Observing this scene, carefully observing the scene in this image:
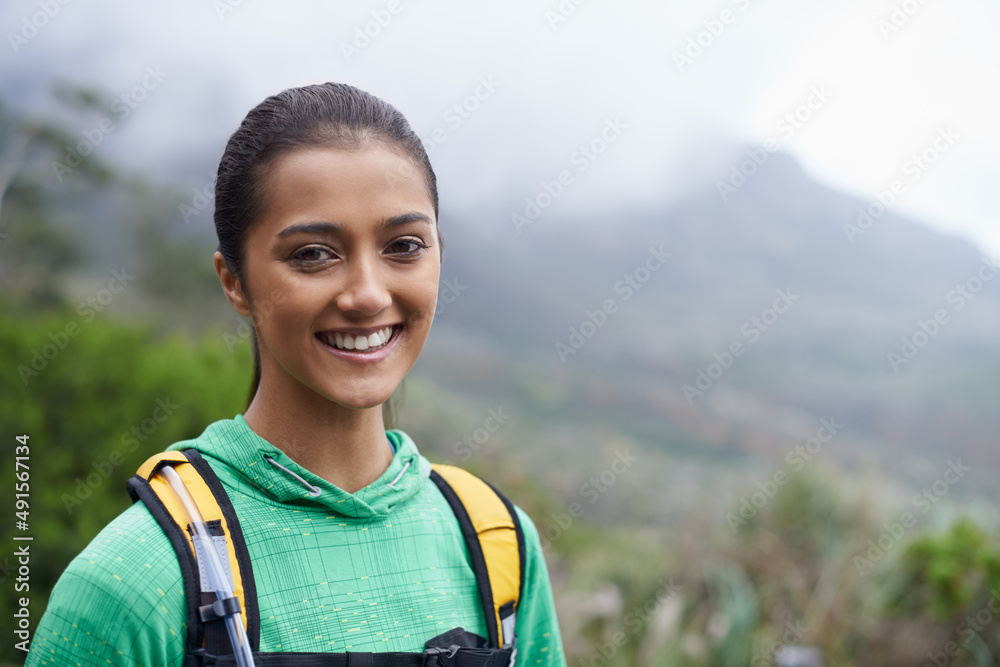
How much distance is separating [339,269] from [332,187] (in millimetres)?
145

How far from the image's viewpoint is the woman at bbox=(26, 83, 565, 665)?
136 centimetres

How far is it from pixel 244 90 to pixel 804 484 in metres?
14.9

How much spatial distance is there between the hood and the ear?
21 cm

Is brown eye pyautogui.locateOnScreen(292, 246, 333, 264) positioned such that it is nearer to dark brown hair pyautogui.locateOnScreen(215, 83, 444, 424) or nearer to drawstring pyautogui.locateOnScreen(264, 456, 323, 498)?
dark brown hair pyautogui.locateOnScreen(215, 83, 444, 424)

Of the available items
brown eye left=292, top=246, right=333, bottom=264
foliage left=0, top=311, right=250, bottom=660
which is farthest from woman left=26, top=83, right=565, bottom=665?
foliage left=0, top=311, right=250, bottom=660

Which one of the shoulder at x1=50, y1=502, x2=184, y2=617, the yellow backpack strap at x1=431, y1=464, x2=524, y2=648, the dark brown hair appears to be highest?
the dark brown hair

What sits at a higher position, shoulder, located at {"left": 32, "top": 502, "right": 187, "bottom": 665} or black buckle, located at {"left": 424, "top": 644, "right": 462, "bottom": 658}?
shoulder, located at {"left": 32, "top": 502, "right": 187, "bottom": 665}

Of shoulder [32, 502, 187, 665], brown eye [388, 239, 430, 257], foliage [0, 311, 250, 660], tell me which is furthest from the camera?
foliage [0, 311, 250, 660]

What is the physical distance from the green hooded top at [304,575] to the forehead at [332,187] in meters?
0.42

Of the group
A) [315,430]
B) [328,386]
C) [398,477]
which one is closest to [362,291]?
[328,386]

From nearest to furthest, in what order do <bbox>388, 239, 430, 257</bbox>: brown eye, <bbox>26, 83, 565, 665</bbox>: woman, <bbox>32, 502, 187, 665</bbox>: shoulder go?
<bbox>32, 502, 187, 665</bbox>: shoulder
<bbox>26, 83, 565, 665</bbox>: woman
<bbox>388, 239, 430, 257</bbox>: brown eye

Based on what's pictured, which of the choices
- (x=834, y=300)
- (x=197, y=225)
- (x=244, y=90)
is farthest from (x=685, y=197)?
(x=197, y=225)

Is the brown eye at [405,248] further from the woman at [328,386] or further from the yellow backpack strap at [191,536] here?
the yellow backpack strap at [191,536]

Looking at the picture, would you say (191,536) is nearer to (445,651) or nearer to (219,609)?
(219,609)
